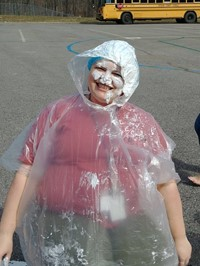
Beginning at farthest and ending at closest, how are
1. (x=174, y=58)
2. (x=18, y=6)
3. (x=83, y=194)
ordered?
(x=18, y=6) < (x=174, y=58) < (x=83, y=194)

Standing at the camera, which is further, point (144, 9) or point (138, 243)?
point (144, 9)

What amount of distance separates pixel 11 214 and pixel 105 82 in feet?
2.07

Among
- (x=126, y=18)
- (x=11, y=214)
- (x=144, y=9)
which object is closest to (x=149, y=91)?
(x=11, y=214)

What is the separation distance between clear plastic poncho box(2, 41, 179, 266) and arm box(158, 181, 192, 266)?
3cm

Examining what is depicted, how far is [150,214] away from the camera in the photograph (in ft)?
6.27

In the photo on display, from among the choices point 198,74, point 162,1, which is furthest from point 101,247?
point 162,1

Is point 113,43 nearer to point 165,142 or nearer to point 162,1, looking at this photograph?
point 165,142

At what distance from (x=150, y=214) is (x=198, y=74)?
8.53 m

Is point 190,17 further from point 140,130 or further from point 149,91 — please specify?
point 140,130

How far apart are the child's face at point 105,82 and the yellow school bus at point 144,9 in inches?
1186

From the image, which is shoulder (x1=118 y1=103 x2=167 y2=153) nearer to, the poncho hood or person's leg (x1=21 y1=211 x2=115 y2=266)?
the poncho hood

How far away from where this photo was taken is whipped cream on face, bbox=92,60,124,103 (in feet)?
6.21

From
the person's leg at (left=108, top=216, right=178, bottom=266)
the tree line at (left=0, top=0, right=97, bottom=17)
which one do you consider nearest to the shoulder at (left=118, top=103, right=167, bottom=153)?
the person's leg at (left=108, top=216, right=178, bottom=266)

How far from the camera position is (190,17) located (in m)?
33.1
